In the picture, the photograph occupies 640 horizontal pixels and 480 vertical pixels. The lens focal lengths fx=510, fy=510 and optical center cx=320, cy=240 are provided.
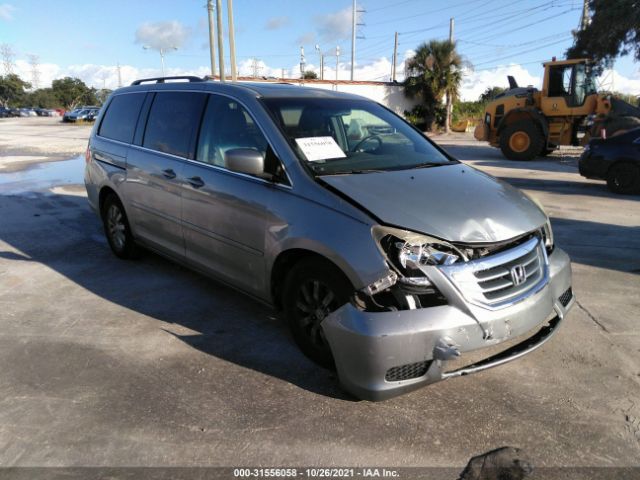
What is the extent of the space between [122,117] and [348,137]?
9.26ft

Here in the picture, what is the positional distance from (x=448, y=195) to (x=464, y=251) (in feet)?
1.69

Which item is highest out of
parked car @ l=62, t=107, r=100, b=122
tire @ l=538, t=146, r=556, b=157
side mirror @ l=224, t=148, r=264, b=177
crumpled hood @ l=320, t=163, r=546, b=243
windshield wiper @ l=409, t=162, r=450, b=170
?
parked car @ l=62, t=107, r=100, b=122

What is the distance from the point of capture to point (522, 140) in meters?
16.1

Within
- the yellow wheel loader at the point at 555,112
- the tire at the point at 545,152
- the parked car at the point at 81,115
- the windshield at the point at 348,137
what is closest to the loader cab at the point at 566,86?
the yellow wheel loader at the point at 555,112

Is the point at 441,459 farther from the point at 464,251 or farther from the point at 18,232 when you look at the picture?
the point at 18,232

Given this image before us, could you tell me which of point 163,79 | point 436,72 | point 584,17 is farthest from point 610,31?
point 163,79

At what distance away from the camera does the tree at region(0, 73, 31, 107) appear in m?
92.3

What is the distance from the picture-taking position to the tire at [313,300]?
2967 mm

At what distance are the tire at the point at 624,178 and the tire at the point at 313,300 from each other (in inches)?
346

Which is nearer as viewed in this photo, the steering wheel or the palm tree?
the steering wheel

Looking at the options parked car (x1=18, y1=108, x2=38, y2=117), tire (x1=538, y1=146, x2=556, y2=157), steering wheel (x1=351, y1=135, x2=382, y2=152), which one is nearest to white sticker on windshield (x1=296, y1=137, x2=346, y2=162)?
steering wheel (x1=351, y1=135, x2=382, y2=152)

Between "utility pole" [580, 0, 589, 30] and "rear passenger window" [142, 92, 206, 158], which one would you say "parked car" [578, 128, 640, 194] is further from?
"utility pole" [580, 0, 589, 30]

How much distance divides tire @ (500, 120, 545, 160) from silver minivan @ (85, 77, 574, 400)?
12873 mm

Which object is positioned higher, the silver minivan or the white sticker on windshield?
the white sticker on windshield
